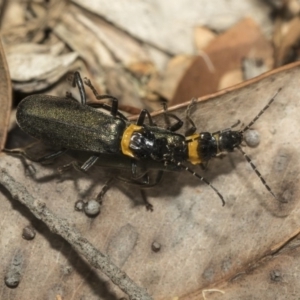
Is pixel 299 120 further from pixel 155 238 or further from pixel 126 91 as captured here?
pixel 126 91

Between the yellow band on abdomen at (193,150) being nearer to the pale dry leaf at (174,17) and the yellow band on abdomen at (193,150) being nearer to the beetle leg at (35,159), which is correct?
the beetle leg at (35,159)

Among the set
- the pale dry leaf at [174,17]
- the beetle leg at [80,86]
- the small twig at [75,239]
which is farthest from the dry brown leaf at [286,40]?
the small twig at [75,239]

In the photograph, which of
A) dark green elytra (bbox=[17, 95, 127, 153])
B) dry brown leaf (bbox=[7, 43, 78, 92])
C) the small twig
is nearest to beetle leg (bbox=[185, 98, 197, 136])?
dark green elytra (bbox=[17, 95, 127, 153])

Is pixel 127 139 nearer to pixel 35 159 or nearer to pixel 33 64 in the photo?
pixel 35 159

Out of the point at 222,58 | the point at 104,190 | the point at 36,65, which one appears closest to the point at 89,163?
the point at 104,190

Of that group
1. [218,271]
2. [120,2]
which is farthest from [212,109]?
[120,2]
